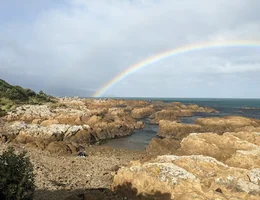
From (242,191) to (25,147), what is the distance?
30753 mm

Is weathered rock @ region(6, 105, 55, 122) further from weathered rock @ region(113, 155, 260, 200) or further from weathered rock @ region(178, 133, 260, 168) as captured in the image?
weathered rock @ region(113, 155, 260, 200)

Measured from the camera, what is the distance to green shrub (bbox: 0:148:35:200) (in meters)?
13.1

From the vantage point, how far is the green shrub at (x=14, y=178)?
13.1 meters

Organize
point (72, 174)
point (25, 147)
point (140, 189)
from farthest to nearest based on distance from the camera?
point (25, 147), point (72, 174), point (140, 189)

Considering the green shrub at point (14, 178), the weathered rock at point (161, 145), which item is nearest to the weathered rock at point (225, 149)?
the weathered rock at point (161, 145)

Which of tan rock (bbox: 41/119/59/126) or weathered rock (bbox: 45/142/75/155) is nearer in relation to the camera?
weathered rock (bbox: 45/142/75/155)

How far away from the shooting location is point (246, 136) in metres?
29.1

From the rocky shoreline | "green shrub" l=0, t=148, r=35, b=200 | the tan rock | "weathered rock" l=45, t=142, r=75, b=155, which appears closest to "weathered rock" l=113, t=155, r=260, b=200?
the rocky shoreline

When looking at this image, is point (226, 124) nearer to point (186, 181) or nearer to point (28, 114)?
point (28, 114)

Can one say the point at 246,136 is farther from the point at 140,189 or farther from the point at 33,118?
the point at 33,118

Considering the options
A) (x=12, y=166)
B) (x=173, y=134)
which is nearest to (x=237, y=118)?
(x=173, y=134)

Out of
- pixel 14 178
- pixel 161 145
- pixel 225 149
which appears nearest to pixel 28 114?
pixel 161 145

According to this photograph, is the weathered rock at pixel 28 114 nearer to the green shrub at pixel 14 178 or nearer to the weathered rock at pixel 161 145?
the weathered rock at pixel 161 145

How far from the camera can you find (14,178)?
13430 mm
